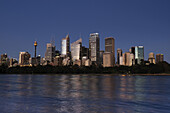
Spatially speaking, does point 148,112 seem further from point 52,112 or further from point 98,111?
point 52,112

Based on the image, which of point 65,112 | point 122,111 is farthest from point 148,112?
point 65,112

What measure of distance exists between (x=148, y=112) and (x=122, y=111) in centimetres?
332

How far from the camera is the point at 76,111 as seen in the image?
25469 millimetres

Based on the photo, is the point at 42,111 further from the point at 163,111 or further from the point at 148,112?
the point at 163,111

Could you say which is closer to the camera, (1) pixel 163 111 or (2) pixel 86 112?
(2) pixel 86 112

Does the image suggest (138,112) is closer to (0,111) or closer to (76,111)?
(76,111)

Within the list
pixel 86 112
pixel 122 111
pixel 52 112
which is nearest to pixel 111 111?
pixel 122 111

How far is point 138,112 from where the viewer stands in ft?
83.1

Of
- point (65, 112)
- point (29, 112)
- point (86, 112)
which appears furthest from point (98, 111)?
point (29, 112)

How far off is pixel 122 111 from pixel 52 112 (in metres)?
8.95

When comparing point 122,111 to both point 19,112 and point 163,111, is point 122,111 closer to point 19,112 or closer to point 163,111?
point 163,111

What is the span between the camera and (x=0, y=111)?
24.8 metres

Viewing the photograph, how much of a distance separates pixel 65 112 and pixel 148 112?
34.9 ft

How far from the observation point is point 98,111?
83.1ft
